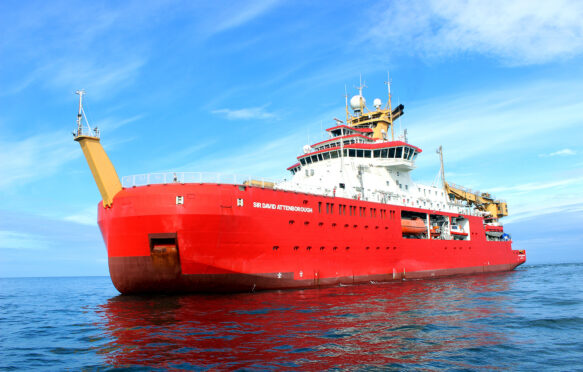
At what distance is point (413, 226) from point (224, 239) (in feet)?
59.8

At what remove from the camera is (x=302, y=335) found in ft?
37.9

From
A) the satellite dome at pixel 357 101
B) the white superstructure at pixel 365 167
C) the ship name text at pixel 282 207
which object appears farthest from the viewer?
the satellite dome at pixel 357 101

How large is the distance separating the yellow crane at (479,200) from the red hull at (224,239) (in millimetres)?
25279

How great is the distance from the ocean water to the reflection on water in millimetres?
32

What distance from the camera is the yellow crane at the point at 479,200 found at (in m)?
47.2

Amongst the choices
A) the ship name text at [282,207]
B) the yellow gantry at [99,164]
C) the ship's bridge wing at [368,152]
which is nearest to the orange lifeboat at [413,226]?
the ship's bridge wing at [368,152]

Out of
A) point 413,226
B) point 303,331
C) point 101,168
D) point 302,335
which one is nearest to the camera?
point 302,335

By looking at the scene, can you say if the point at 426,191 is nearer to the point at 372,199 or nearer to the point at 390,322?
the point at 372,199

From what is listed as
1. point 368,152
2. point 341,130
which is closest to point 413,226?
point 368,152

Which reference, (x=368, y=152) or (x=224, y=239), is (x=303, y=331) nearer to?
(x=224, y=239)

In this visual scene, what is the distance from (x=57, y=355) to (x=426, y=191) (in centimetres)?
3615

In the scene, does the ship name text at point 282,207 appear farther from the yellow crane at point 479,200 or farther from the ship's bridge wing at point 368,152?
the yellow crane at point 479,200

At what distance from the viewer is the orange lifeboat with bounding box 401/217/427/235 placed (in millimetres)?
31795

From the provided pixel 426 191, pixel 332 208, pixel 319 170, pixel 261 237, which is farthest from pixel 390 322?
pixel 426 191
